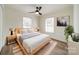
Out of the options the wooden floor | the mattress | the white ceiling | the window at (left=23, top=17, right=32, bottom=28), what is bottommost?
the wooden floor

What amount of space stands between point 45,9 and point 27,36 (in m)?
0.56

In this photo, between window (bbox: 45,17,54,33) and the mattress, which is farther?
window (bbox: 45,17,54,33)

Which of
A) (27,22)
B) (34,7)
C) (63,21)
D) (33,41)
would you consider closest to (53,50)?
(33,41)

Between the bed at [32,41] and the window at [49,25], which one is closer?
the bed at [32,41]

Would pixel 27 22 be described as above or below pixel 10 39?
above

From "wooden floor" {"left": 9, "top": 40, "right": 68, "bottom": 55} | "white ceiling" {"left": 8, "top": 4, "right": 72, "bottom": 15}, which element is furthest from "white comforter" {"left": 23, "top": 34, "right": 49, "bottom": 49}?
"white ceiling" {"left": 8, "top": 4, "right": 72, "bottom": 15}

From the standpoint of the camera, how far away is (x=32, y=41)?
173 centimetres

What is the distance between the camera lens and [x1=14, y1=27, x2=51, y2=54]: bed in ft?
5.60

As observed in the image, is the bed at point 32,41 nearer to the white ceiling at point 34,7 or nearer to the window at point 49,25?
the window at point 49,25

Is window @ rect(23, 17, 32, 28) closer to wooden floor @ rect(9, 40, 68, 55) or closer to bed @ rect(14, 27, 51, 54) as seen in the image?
bed @ rect(14, 27, 51, 54)

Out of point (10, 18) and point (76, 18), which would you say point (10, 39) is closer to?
point (10, 18)

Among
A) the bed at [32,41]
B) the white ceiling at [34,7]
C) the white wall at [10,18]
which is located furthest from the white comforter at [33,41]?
the white ceiling at [34,7]

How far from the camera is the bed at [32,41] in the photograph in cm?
171
